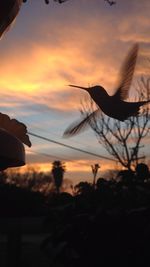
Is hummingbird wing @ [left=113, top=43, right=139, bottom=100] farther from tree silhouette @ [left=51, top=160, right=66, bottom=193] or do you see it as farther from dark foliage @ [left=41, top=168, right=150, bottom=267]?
tree silhouette @ [left=51, top=160, right=66, bottom=193]

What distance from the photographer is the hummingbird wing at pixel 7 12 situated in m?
1.01

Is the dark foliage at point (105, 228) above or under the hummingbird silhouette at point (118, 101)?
under

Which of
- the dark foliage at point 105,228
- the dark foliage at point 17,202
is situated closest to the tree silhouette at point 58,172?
the dark foliage at point 17,202

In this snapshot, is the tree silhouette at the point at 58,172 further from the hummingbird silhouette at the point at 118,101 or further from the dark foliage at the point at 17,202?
the hummingbird silhouette at the point at 118,101

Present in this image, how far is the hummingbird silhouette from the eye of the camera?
114 centimetres

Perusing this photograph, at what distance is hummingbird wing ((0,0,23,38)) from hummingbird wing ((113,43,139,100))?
29 cm

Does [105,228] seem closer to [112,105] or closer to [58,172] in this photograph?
[112,105]

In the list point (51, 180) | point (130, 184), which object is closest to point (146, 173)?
point (130, 184)

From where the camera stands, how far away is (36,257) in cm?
779

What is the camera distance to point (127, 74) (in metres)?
1.15

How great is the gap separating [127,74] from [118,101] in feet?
0.24

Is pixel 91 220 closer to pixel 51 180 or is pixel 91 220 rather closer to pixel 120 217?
pixel 120 217

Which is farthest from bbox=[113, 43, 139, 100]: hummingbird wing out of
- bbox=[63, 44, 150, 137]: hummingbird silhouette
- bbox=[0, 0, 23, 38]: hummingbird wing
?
bbox=[0, 0, 23, 38]: hummingbird wing

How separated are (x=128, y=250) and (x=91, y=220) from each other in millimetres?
286
